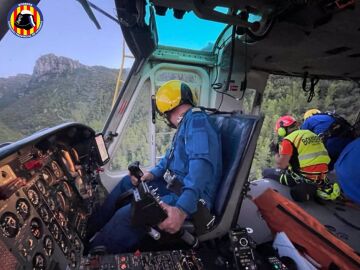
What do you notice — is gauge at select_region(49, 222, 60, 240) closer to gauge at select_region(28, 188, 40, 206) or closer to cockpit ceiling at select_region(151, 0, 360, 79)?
gauge at select_region(28, 188, 40, 206)

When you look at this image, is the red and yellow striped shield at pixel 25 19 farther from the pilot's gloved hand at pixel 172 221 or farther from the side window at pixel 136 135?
the side window at pixel 136 135

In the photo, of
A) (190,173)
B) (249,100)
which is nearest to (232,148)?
(190,173)

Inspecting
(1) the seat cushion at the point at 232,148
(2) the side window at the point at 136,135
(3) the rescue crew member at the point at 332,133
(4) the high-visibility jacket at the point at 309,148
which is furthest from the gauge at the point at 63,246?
(3) the rescue crew member at the point at 332,133

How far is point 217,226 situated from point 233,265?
0.75 feet

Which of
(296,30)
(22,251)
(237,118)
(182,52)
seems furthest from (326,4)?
(22,251)

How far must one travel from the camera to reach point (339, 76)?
3.87m

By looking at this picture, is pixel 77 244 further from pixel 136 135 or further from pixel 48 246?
pixel 136 135

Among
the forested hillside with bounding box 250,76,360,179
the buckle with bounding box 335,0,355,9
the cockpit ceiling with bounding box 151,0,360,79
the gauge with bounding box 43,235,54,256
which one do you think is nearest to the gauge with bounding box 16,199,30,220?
the gauge with bounding box 43,235,54,256

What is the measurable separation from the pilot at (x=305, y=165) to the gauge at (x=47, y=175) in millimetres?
2403

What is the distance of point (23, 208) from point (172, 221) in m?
0.63

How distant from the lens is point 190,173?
4.33 feet

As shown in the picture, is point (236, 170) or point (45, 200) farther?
point (236, 170)

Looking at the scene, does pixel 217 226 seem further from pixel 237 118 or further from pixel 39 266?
pixel 39 266

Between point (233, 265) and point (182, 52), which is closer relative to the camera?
point (233, 265)
